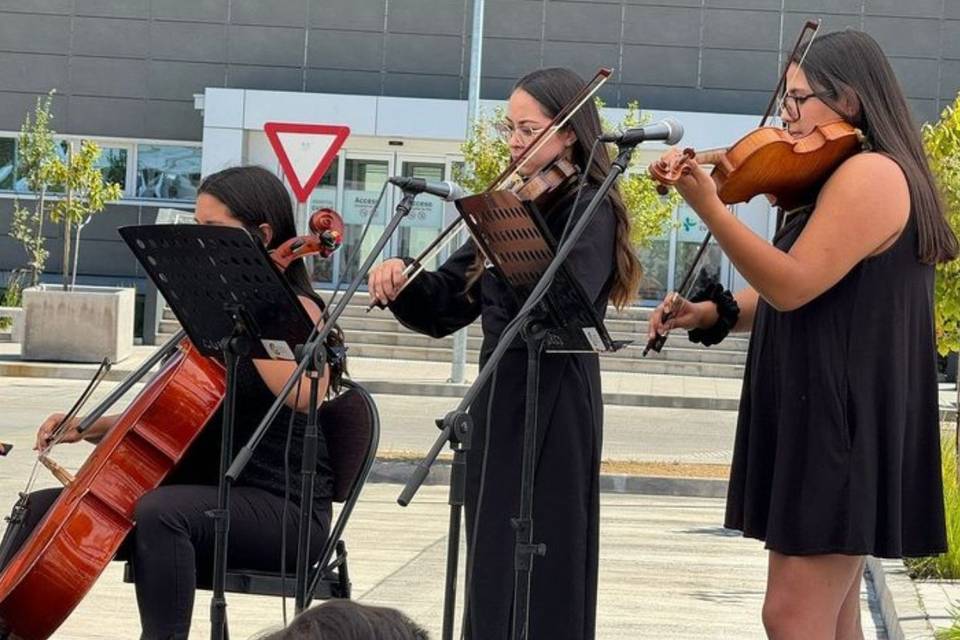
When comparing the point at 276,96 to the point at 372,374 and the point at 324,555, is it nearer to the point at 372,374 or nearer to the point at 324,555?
the point at 372,374

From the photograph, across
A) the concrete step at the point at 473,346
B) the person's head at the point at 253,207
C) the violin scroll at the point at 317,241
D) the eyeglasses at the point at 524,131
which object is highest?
the eyeglasses at the point at 524,131

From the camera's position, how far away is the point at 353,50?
32.0 m

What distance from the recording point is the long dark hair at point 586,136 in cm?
435

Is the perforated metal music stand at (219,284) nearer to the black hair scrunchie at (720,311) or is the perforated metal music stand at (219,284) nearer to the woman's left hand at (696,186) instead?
the black hair scrunchie at (720,311)

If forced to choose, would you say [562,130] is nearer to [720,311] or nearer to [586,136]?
[586,136]

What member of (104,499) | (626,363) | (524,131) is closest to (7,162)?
(626,363)

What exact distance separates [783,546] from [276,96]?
27.1 metres

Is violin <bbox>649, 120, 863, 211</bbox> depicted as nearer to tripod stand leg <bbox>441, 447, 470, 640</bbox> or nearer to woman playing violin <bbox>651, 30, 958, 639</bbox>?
woman playing violin <bbox>651, 30, 958, 639</bbox>

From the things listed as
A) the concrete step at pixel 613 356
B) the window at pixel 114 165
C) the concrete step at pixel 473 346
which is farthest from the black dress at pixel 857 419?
the window at pixel 114 165

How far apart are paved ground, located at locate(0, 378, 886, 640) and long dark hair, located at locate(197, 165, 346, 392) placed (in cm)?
185

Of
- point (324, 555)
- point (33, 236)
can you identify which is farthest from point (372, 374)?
point (324, 555)

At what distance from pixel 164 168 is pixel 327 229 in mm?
27980

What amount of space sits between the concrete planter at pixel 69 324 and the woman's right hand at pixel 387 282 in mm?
17189

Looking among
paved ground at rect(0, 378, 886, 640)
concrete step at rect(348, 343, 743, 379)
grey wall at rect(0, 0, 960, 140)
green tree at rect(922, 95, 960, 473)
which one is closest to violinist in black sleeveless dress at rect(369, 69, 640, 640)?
paved ground at rect(0, 378, 886, 640)
